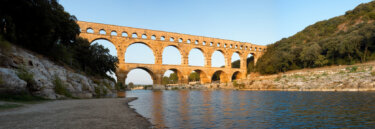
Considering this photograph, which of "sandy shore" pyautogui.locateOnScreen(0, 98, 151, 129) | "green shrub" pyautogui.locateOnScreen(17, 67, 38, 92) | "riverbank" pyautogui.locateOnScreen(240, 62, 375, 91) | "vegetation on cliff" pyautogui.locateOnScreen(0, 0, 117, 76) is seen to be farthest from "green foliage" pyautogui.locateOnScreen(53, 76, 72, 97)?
"riverbank" pyautogui.locateOnScreen(240, 62, 375, 91)

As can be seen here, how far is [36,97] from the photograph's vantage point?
8188 mm

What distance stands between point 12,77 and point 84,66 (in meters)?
15.6

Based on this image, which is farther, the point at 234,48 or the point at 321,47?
the point at 234,48

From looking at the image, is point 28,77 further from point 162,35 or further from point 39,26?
point 162,35

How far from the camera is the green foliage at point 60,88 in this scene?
9.99 meters

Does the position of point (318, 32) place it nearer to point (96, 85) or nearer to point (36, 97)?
point (96, 85)

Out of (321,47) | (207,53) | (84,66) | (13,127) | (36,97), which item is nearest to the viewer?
(13,127)

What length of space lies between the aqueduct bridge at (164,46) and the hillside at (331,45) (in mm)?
6606

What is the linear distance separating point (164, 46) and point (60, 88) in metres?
27.0

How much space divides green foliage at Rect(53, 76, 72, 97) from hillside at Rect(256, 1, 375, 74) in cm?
3313

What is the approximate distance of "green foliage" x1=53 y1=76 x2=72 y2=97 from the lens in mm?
9992

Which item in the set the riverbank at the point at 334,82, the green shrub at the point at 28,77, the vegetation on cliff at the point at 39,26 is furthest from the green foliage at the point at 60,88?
the riverbank at the point at 334,82

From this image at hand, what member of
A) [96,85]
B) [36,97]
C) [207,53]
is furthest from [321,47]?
[36,97]

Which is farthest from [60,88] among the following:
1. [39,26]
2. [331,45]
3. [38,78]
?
[331,45]
